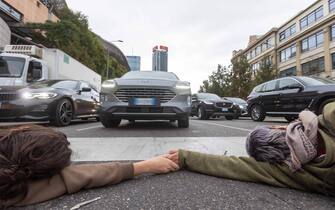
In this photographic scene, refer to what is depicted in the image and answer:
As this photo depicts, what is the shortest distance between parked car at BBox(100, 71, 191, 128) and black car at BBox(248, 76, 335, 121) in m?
4.43

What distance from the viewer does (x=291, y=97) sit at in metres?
9.74

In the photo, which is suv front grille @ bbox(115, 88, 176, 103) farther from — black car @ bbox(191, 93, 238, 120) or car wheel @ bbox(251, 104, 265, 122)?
black car @ bbox(191, 93, 238, 120)

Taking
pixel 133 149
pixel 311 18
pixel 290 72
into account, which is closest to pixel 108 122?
pixel 133 149

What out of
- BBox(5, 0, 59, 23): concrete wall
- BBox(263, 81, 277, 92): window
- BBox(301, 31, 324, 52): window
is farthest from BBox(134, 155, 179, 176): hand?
BBox(301, 31, 324, 52): window

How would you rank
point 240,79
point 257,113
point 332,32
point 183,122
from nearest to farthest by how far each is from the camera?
point 183,122 < point 257,113 < point 332,32 < point 240,79

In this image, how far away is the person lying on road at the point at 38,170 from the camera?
150 cm

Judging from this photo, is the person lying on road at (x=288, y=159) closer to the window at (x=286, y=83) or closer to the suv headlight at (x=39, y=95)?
the suv headlight at (x=39, y=95)

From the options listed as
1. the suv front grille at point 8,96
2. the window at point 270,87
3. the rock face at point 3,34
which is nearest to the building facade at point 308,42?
the window at point 270,87

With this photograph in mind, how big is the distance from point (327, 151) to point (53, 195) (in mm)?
1486

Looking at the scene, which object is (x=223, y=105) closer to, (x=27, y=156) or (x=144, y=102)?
(x=144, y=102)

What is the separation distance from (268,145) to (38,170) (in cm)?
134

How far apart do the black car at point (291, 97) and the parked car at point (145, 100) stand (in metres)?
4.43

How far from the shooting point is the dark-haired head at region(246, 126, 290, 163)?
187 cm

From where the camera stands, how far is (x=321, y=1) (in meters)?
38.2
